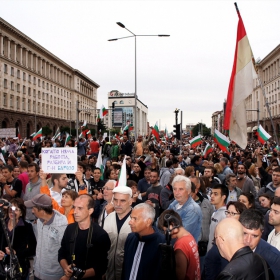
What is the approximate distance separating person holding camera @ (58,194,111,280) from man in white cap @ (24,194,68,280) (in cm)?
29

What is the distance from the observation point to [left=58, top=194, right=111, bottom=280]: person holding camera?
158 inches

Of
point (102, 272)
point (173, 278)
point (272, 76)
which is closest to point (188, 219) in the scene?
point (102, 272)

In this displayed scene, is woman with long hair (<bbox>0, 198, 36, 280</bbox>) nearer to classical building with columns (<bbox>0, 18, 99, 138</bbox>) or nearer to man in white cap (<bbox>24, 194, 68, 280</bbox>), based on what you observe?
man in white cap (<bbox>24, 194, 68, 280</bbox>)

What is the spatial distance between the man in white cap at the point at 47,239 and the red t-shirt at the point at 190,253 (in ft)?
5.48

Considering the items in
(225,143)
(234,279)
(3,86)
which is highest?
(3,86)

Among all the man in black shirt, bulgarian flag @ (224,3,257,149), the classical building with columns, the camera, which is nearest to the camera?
the camera

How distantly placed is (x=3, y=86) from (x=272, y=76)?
53927 mm

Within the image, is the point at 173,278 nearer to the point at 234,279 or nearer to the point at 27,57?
the point at 234,279

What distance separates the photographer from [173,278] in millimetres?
3178

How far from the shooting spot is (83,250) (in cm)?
407

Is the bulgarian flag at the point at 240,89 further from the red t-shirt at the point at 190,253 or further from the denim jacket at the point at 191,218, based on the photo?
the red t-shirt at the point at 190,253

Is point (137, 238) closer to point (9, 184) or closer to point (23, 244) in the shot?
point (23, 244)

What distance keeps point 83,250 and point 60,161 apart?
277cm

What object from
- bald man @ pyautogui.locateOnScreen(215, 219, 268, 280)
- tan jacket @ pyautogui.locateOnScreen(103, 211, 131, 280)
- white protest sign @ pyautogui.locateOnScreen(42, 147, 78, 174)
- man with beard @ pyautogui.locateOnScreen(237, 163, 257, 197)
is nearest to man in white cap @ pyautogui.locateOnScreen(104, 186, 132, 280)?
tan jacket @ pyautogui.locateOnScreen(103, 211, 131, 280)
